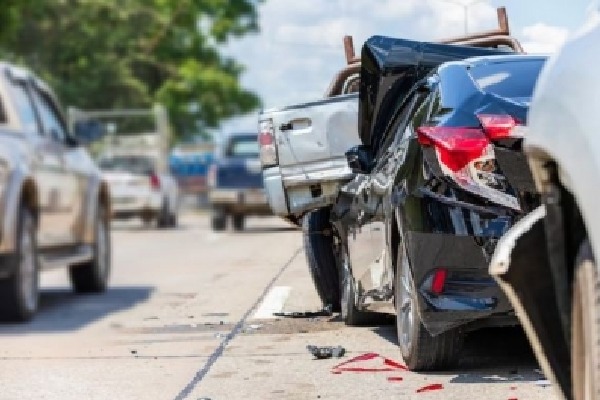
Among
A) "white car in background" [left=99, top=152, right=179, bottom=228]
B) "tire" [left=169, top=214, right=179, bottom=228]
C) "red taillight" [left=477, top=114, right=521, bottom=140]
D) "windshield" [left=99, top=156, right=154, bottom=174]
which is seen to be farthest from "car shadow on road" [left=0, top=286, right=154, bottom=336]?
"tire" [left=169, top=214, right=179, bottom=228]

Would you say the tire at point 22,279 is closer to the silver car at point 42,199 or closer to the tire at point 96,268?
the silver car at point 42,199

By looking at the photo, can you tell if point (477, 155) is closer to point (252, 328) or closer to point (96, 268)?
point (252, 328)

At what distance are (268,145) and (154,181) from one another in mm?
22817

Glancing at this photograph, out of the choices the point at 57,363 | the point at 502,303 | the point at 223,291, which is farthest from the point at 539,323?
the point at 223,291

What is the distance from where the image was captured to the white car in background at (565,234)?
4.79 metres

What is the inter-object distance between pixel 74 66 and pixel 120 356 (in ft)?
168

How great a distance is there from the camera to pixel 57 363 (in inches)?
380

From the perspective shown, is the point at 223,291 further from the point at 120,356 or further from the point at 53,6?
the point at 53,6

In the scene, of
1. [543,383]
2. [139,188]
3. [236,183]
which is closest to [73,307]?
[543,383]

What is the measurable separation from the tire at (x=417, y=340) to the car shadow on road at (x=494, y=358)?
9 centimetres

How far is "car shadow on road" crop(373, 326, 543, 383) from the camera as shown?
8227mm

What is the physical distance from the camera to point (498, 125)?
784 centimetres

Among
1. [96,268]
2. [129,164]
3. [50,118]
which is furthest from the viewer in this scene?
[129,164]

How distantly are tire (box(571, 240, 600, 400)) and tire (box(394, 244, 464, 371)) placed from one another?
2891 mm
